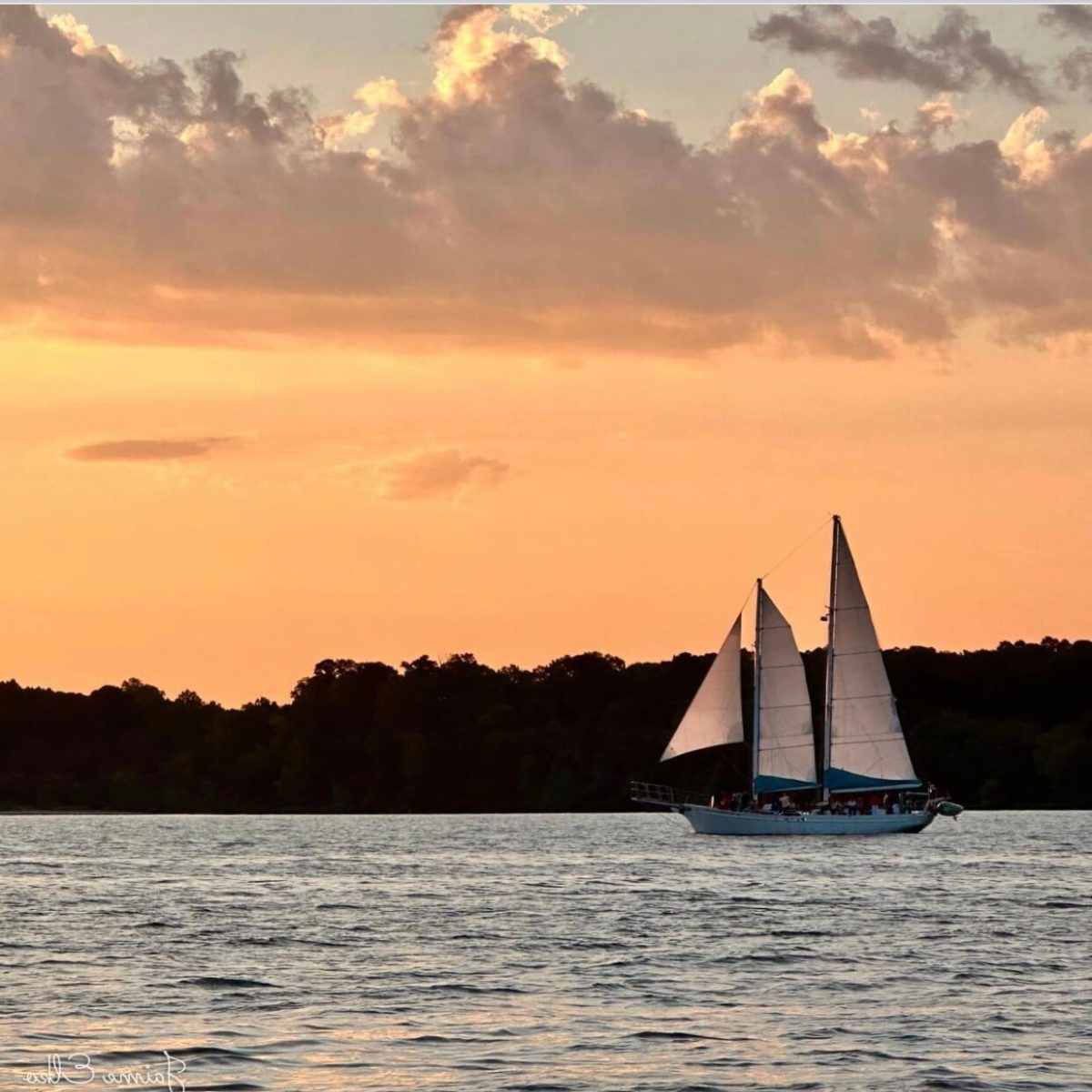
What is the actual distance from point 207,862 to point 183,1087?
3319 inches

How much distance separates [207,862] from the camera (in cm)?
12319

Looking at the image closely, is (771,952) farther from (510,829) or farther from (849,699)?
(510,829)

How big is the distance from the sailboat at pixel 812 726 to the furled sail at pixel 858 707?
54 millimetres

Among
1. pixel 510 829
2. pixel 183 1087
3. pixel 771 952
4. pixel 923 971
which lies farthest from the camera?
pixel 510 829

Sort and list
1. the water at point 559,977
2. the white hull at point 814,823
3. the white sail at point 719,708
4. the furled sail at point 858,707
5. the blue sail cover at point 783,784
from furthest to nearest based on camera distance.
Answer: the furled sail at point 858,707
the blue sail cover at point 783,784
the white hull at point 814,823
the white sail at point 719,708
the water at point 559,977

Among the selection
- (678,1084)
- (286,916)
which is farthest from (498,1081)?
(286,916)

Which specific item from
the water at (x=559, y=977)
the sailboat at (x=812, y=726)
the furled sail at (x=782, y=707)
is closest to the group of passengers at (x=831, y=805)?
the sailboat at (x=812, y=726)

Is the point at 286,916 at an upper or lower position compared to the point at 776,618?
lower

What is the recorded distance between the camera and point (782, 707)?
461 feet

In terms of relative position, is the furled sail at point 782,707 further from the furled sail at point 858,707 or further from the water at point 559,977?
the water at point 559,977

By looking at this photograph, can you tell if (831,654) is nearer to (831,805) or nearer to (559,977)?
(831,805)

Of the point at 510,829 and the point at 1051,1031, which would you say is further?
the point at 510,829

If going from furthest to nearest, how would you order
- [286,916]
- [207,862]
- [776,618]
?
[776,618] < [207,862] < [286,916]

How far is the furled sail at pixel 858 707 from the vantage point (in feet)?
469
